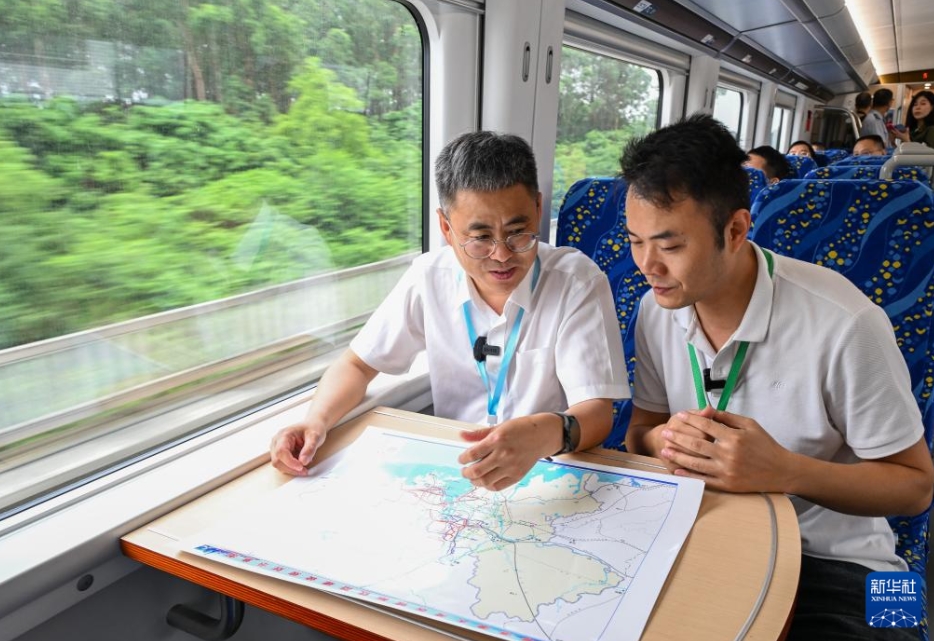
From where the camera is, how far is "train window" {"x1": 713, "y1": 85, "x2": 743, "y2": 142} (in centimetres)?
671

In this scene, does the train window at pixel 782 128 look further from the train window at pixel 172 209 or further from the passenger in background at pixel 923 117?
the train window at pixel 172 209

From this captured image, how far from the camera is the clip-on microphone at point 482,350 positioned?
1656mm

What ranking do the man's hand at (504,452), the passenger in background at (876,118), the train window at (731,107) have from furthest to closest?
the passenger in background at (876,118) < the train window at (731,107) < the man's hand at (504,452)

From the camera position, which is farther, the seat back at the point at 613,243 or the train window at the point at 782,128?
the train window at the point at 782,128

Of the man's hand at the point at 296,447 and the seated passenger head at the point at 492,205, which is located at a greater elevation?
the seated passenger head at the point at 492,205

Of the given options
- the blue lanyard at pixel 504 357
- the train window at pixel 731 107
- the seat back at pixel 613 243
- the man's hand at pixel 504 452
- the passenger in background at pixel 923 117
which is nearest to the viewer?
the man's hand at pixel 504 452

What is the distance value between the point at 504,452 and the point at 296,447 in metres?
0.50

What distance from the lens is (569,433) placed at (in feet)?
4.38

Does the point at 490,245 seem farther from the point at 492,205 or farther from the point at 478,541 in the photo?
the point at 478,541

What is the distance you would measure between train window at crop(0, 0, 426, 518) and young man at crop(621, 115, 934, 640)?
102cm

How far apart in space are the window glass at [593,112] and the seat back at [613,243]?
0.83 m

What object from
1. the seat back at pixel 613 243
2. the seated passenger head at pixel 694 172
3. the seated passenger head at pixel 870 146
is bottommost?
the seat back at pixel 613 243

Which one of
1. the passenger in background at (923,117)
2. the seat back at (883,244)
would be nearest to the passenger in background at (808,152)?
the passenger in background at (923,117)

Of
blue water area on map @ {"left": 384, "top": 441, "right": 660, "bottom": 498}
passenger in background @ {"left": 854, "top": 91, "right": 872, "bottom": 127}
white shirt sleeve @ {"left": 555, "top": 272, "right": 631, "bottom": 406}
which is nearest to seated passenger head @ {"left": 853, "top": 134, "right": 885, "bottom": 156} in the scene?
passenger in background @ {"left": 854, "top": 91, "right": 872, "bottom": 127}
